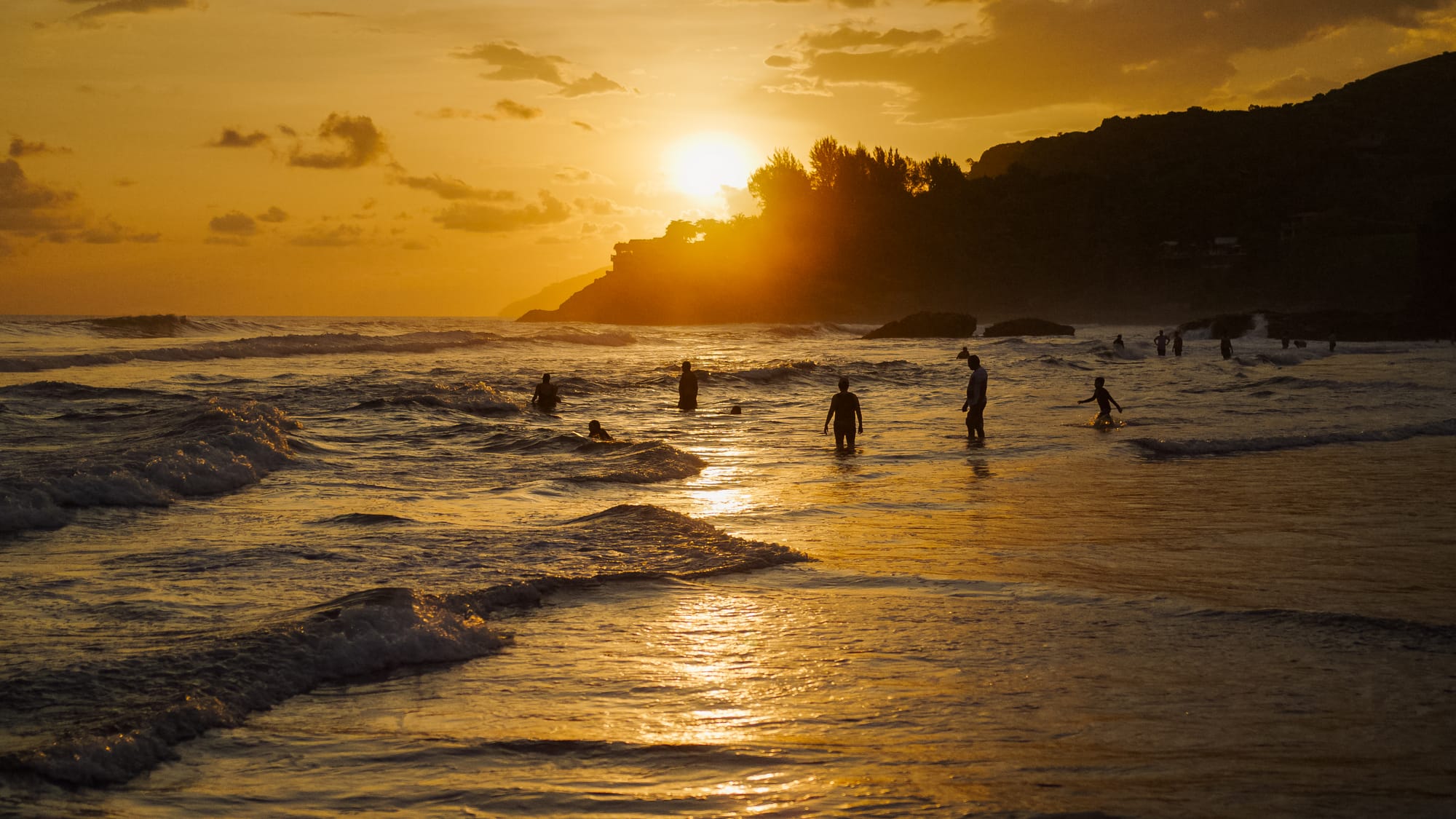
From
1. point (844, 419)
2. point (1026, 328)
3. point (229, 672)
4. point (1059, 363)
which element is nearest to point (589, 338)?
point (1026, 328)

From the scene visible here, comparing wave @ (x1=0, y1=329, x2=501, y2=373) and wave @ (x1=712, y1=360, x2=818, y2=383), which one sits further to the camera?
wave @ (x1=0, y1=329, x2=501, y2=373)

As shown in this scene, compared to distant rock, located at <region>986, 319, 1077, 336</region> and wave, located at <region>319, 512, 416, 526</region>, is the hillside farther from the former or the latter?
wave, located at <region>319, 512, 416, 526</region>

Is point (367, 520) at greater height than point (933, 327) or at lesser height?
lesser

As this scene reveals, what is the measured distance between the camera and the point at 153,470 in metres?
12.6

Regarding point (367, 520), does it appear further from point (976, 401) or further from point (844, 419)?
point (976, 401)

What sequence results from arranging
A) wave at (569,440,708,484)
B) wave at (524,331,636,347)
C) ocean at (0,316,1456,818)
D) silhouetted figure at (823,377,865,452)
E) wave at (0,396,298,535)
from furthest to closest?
wave at (524,331,636,347), silhouetted figure at (823,377,865,452), wave at (569,440,708,484), wave at (0,396,298,535), ocean at (0,316,1456,818)

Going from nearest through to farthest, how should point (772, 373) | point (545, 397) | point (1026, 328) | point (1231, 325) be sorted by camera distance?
point (545, 397)
point (772, 373)
point (1231, 325)
point (1026, 328)

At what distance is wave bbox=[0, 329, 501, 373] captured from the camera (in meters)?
38.4

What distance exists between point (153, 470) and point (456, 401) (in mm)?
13281

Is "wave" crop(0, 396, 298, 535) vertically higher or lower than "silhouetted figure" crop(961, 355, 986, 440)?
lower

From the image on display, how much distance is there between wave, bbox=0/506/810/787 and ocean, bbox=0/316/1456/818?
24 mm

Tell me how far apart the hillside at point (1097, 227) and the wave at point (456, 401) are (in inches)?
3876

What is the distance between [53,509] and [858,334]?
282 ft

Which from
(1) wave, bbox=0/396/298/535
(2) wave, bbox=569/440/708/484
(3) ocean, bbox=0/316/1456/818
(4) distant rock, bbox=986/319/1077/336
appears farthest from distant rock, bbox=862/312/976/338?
(1) wave, bbox=0/396/298/535
